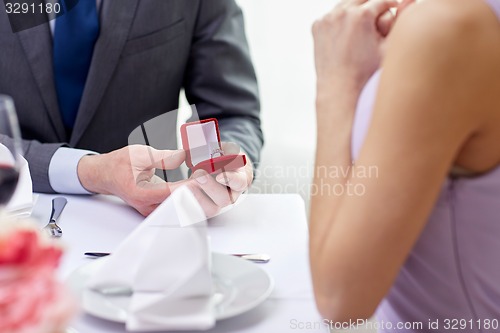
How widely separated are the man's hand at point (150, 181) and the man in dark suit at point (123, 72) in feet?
0.58

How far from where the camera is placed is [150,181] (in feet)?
4.01

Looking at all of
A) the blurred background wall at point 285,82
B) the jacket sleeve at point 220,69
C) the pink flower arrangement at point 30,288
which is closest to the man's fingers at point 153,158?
the jacket sleeve at point 220,69

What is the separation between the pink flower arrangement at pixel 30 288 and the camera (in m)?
0.51

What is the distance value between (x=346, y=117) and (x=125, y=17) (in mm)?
904

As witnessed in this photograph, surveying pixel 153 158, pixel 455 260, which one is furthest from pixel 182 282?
pixel 153 158

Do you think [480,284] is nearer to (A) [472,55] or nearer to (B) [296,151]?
(A) [472,55]

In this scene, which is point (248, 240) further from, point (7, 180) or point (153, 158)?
point (7, 180)

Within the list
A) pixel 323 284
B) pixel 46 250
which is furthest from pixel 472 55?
pixel 46 250

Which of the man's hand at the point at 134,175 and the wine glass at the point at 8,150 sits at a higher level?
the wine glass at the point at 8,150

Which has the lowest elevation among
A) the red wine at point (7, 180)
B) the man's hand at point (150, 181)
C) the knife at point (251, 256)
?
the man's hand at point (150, 181)

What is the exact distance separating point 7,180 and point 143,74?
927 millimetres

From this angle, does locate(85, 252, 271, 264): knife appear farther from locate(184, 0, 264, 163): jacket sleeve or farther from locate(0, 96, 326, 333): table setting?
locate(184, 0, 264, 163): jacket sleeve

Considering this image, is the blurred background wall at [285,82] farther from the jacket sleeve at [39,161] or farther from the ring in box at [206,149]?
the ring in box at [206,149]

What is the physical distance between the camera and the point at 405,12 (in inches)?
29.8
